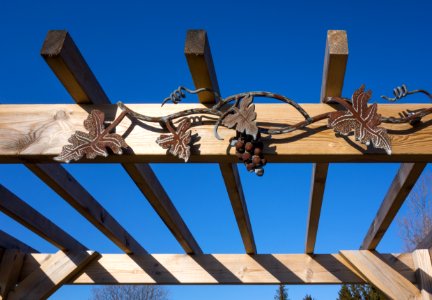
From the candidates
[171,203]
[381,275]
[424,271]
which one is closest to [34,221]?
[171,203]

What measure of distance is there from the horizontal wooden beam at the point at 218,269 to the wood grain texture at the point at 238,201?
9.7 inches

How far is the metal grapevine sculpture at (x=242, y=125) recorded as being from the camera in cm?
158

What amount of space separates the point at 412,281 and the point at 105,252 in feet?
9.10

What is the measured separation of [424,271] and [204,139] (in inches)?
109

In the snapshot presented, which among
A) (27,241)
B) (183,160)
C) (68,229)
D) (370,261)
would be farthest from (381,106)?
(27,241)

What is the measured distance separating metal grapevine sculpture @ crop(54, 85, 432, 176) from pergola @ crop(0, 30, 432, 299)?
0.04m

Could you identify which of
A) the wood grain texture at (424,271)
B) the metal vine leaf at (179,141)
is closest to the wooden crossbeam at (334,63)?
the metal vine leaf at (179,141)

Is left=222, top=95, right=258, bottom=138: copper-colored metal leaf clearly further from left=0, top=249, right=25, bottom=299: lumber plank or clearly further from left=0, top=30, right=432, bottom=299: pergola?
left=0, top=249, right=25, bottom=299: lumber plank

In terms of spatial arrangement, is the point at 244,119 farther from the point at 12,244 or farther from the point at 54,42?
the point at 12,244

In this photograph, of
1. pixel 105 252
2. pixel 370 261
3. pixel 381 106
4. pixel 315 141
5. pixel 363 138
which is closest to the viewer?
pixel 363 138

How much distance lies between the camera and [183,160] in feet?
5.52

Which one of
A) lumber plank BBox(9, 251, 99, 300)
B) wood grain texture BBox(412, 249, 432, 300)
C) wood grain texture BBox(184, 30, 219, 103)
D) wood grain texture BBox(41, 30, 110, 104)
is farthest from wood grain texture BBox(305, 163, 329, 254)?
lumber plank BBox(9, 251, 99, 300)

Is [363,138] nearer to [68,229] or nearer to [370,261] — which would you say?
[370,261]

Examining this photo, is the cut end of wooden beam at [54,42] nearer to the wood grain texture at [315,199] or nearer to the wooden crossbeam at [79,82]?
the wooden crossbeam at [79,82]
